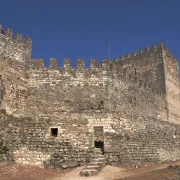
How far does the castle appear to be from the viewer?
1777 cm

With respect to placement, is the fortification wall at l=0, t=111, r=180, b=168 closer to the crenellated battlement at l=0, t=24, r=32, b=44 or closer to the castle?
the castle

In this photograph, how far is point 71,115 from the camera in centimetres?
1945

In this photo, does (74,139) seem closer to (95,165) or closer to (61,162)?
(61,162)

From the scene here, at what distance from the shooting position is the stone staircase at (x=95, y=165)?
16047 mm

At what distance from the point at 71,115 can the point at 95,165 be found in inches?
151

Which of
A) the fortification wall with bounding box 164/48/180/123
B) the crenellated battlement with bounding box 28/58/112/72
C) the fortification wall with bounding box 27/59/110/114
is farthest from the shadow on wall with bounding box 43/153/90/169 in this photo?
the fortification wall with bounding box 164/48/180/123

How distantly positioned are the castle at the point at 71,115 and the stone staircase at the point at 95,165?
0.39 m

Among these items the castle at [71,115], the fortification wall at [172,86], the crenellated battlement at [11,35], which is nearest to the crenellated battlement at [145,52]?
the fortification wall at [172,86]

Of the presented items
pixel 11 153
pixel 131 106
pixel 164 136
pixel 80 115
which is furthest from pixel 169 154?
pixel 11 153

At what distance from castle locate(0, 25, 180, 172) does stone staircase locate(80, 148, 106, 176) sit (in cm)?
39

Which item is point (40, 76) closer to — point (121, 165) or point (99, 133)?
point (99, 133)

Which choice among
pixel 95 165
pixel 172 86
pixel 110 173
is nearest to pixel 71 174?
pixel 95 165

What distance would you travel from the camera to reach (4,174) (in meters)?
15.1

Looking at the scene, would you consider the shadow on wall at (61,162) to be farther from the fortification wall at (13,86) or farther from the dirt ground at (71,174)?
the fortification wall at (13,86)
